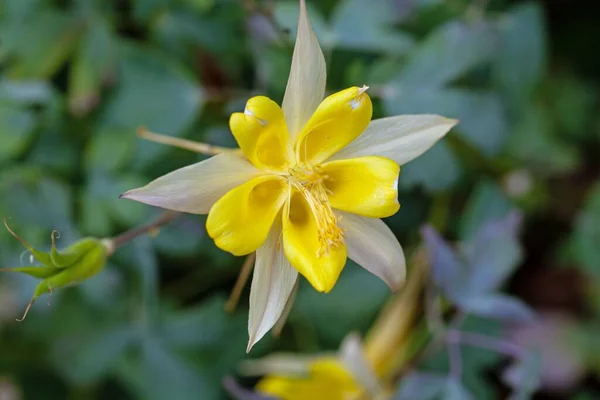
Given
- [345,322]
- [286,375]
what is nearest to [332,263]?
[286,375]

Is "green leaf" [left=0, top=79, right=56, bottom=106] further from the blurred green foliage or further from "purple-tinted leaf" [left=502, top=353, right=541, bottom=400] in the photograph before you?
"purple-tinted leaf" [left=502, top=353, right=541, bottom=400]

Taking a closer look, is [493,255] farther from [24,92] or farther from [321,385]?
[24,92]

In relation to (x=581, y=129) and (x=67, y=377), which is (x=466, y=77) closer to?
(x=581, y=129)

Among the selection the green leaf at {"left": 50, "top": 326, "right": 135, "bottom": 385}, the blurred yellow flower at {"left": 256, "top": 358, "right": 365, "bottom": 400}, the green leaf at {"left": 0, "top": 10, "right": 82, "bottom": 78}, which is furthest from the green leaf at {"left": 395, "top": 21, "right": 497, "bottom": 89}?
the green leaf at {"left": 50, "top": 326, "right": 135, "bottom": 385}

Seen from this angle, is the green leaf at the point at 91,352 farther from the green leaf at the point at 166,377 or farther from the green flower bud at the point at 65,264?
the green flower bud at the point at 65,264

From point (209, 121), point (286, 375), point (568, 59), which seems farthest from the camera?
point (568, 59)

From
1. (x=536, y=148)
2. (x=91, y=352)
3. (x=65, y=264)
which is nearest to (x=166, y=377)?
(x=91, y=352)
